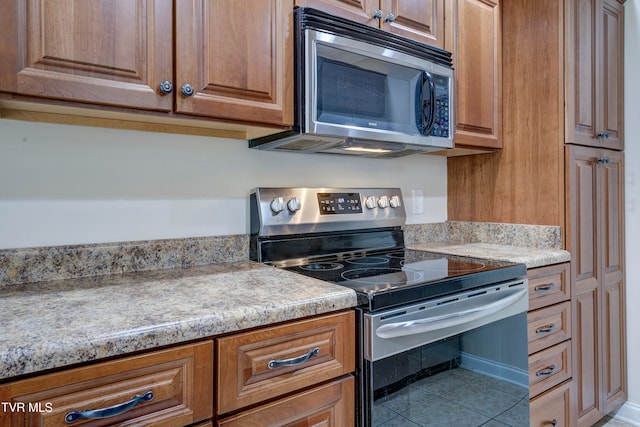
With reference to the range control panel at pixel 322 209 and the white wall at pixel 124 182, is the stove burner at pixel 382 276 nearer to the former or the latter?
the range control panel at pixel 322 209

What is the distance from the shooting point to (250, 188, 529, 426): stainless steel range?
3.53 ft

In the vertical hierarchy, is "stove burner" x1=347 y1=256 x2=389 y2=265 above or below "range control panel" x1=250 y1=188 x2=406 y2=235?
below

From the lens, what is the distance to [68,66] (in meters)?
0.96

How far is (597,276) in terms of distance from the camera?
1936mm

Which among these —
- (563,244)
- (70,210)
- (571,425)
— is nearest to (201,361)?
(70,210)

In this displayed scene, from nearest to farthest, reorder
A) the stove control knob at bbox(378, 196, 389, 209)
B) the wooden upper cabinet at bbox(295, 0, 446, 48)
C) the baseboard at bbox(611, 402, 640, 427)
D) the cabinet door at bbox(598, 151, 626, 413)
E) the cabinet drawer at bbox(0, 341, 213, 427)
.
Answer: the cabinet drawer at bbox(0, 341, 213, 427), the wooden upper cabinet at bbox(295, 0, 446, 48), the stove control knob at bbox(378, 196, 389, 209), the cabinet door at bbox(598, 151, 626, 413), the baseboard at bbox(611, 402, 640, 427)

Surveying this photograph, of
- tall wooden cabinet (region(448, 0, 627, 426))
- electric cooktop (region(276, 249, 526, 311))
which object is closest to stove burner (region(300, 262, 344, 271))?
electric cooktop (region(276, 249, 526, 311))

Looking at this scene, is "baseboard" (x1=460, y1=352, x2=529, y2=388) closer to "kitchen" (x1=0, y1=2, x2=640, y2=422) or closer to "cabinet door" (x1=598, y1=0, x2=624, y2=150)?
"kitchen" (x1=0, y1=2, x2=640, y2=422)

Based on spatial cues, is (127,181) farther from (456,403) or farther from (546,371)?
(546,371)

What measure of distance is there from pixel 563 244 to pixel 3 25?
209 centimetres

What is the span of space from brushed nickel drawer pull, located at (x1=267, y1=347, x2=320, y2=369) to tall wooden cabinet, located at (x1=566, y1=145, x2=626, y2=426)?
4.59 ft

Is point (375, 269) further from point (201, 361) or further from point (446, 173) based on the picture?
point (446, 173)

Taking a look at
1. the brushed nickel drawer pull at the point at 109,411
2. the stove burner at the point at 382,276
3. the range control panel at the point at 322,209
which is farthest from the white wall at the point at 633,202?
the brushed nickel drawer pull at the point at 109,411

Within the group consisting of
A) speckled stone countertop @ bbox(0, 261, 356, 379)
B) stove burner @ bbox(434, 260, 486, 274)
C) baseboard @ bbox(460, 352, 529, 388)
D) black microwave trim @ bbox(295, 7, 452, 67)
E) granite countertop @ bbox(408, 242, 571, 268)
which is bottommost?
baseboard @ bbox(460, 352, 529, 388)
